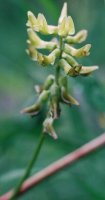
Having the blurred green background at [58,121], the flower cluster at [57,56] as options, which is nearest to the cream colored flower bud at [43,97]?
the flower cluster at [57,56]

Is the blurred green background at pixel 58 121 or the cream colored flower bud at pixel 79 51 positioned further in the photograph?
the blurred green background at pixel 58 121

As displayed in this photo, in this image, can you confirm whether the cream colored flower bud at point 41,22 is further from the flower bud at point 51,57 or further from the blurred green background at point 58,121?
the blurred green background at point 58,121

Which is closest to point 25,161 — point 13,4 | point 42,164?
point 42,164

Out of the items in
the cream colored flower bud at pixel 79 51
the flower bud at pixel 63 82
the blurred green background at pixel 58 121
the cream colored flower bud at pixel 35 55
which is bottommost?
the blurred green background at pixel 58 121

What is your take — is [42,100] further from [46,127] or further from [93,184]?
[93,184]

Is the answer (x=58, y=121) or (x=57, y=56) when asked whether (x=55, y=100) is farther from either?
(x=58, y=121)

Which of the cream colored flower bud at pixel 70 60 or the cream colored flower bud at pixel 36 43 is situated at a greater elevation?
the cream colored flower bud at pixel 36 43
